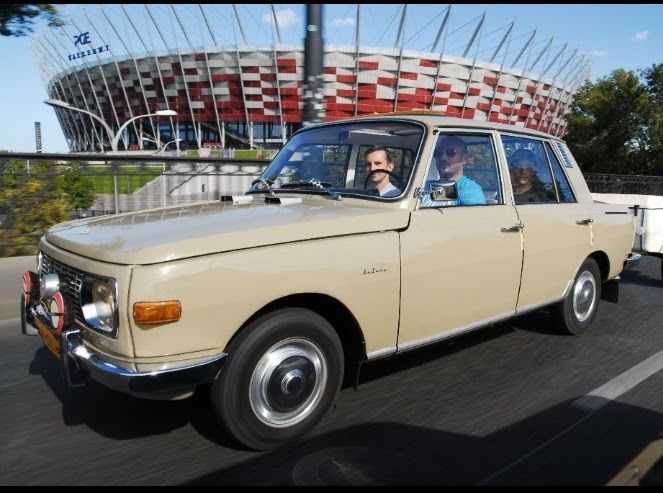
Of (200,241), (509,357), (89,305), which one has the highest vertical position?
(200,241)

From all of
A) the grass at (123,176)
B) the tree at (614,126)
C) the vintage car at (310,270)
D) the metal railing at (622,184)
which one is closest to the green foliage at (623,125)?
the tree at (614,126)

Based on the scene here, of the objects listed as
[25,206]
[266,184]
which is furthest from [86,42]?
[266,184]

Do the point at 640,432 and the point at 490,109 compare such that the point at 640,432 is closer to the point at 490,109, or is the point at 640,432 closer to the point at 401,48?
the point at 401,48

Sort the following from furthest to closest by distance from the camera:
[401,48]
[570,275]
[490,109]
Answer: [490,109] < [401,48] < [570,275]

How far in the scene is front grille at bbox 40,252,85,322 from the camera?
278 cm

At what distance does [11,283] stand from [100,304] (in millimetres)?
4029

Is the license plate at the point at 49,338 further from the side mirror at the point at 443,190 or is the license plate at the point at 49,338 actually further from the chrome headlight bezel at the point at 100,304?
the side mirror at the point at 443,190

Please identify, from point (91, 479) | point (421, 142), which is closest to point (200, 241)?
point (91, 479)

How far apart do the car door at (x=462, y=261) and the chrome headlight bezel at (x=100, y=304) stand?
1.60 m

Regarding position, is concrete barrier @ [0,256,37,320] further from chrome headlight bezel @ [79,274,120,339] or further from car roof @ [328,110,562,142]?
car roof @ [328,110,562,142]

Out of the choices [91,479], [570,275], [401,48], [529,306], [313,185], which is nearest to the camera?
[91,479]

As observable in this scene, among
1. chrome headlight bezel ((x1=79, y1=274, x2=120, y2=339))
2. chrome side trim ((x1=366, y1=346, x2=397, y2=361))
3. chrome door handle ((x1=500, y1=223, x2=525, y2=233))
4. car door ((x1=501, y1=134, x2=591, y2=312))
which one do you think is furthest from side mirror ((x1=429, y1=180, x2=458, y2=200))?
chrome headlight bezel ((x1=79, y1=274, x2=120, y2=339))

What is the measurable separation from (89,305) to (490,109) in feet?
227

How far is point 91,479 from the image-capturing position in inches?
100
